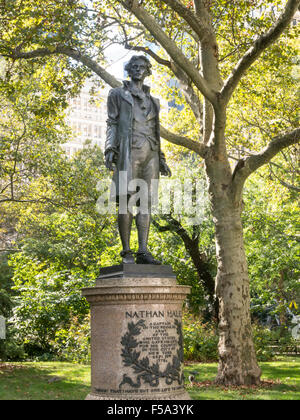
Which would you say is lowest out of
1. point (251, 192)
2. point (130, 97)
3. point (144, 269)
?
point (144, 269)

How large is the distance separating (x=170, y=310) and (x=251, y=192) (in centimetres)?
2017

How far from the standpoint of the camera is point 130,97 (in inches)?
305

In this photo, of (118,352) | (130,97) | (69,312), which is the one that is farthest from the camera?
(69,312)

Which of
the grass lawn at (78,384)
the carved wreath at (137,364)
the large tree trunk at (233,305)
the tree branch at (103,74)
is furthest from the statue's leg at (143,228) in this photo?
the tree branch at (103,74)

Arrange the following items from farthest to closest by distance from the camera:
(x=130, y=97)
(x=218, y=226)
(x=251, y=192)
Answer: (x=251, y=192), (x=218, y=226), (x=130, y=97)

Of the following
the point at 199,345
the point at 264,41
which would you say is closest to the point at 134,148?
the point at 264,41

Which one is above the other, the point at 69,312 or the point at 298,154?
the point at 298,154

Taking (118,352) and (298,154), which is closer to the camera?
(118,352)

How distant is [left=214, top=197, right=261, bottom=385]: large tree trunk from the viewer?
452 inches

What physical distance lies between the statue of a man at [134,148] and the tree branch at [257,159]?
15.1 feet

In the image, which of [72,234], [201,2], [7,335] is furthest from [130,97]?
[72,234]

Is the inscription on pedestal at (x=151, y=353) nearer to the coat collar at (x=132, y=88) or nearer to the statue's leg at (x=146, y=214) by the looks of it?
the statue's leg at (x=146, y=214)

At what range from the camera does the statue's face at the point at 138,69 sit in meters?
7.79

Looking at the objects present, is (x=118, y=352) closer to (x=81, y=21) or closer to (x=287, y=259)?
(x=81, y=21)
